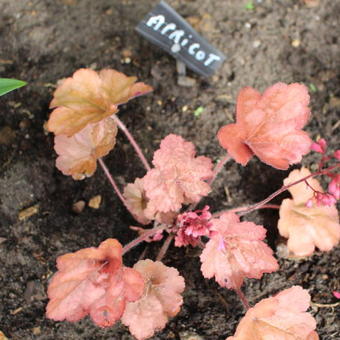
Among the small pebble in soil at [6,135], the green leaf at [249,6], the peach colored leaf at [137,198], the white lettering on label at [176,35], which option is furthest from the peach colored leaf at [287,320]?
the green leaf at [249,6]

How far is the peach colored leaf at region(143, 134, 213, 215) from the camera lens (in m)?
1.19

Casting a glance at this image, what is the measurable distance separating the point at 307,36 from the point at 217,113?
0.50 meters

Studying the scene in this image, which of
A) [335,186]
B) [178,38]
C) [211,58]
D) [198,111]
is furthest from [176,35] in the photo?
[335,186]

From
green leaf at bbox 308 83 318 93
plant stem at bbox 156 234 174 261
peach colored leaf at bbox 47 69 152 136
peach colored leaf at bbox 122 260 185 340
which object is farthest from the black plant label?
peach colored leaf at bbox 122 260 185 340

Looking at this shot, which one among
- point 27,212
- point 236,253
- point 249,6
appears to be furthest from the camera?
point 249,6

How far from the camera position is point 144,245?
4.91ft

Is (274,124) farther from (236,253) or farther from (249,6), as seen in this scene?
(249,6)

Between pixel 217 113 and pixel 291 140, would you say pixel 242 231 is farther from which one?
pixel 217 113

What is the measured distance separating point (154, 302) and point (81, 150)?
49cm

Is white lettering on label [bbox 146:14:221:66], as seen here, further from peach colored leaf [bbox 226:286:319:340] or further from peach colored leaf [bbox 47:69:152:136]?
peach colored leaf [bbox 226:286:319:340]

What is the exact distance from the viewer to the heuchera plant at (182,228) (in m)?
1.11

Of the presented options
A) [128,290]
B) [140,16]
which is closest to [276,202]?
[128,290]

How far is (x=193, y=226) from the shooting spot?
119 cm

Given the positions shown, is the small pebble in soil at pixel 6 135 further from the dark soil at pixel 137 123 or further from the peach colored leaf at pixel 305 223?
the peach colored leaf at pixel 305 223
